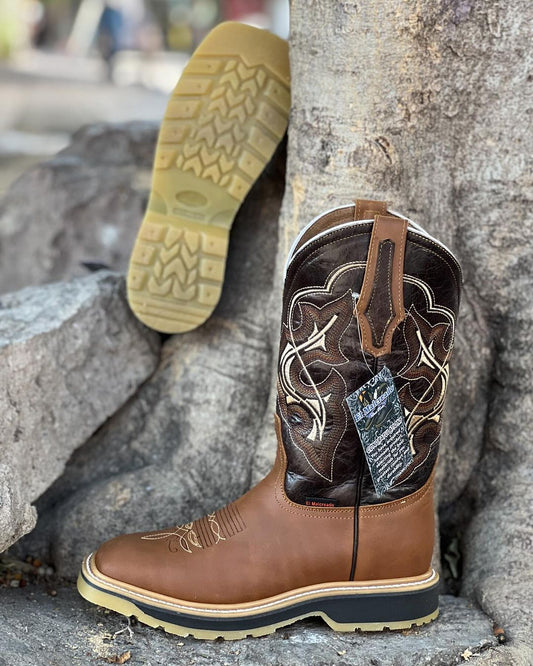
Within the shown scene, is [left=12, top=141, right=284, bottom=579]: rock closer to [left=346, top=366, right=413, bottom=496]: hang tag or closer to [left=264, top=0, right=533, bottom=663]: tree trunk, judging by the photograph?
[left=264, top=0, right=533, bottom=663]: tree trunk

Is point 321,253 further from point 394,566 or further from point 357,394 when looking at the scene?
point 394,566

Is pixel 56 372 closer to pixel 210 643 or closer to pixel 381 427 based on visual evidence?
pixel 210 643

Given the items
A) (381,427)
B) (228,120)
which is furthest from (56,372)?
(381,427)

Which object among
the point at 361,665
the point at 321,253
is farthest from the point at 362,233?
the point at 361,665

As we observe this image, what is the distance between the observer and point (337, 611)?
6.63 ft

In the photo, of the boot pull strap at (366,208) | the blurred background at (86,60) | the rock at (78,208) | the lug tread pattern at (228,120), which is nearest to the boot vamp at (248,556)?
the boot pull strap at (366,208)

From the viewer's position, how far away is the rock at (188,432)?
2.44m

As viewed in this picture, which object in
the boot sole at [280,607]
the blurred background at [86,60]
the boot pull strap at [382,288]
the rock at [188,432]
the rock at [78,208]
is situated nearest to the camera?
the boot pull strap at [382,288]

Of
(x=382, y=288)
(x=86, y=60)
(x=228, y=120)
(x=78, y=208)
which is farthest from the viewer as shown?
(x=86, y=60)

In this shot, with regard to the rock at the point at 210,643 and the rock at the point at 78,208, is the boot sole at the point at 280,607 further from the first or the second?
the rock at the point at 78,208

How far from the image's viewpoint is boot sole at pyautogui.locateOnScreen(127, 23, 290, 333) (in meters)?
2.48

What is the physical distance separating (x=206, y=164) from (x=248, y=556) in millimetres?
1085

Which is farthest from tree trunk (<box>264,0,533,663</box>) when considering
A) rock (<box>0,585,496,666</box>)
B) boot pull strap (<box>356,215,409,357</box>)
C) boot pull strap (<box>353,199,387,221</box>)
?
boot pull strap (<box>356,215,409,357</box>)

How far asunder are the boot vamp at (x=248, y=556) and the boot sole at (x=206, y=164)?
71 centimetres
